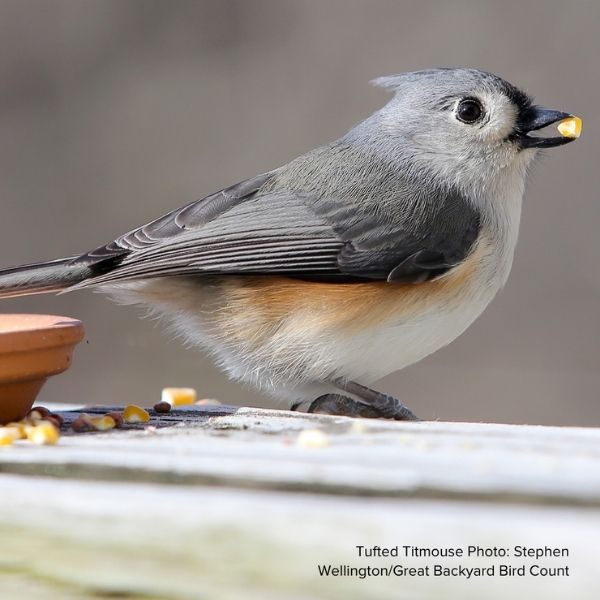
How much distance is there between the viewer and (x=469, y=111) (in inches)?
118

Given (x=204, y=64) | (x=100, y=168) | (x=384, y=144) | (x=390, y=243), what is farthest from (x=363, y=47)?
(x=390, y=243)

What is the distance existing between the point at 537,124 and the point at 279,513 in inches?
77.7

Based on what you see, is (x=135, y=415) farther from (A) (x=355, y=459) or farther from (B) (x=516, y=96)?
(B) (x=516, y=96)

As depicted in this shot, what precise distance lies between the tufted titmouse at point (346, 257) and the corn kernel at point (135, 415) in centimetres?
50

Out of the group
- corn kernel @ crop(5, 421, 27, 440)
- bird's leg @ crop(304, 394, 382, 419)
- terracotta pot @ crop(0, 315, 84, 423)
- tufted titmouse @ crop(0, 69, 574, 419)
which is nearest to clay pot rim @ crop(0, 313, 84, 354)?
terracotta pot @ crop(0, 315, 84, 423)

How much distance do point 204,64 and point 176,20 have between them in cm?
31

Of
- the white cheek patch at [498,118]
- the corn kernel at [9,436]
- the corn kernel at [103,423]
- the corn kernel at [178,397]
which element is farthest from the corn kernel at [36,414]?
the white cheek patch at [498,118]

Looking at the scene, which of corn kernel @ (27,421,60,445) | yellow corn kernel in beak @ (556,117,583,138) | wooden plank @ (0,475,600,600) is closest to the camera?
wooden plank @ (0,475,600,600)

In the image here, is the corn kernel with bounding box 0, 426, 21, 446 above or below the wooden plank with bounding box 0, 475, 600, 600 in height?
above

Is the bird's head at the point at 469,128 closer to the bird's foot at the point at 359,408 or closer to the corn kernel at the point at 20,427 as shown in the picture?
the bird's foot at the point at 359,408

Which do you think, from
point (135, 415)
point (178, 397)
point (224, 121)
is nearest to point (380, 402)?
point (178, 397)

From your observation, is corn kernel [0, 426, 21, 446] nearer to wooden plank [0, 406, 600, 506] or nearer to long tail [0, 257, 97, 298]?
wooden plank [0, 406, 600, 506]

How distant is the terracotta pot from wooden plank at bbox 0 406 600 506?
0.25 meters

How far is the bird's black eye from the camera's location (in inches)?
117
